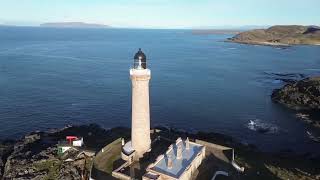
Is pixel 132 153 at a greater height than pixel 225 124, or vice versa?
pixel 132 153

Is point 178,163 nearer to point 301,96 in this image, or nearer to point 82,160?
point 82,160

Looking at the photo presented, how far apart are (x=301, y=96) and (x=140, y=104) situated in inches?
1721

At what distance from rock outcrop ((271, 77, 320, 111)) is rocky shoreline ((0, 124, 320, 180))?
19.2 m

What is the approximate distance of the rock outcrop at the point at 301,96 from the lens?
2280 inches

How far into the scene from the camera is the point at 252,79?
86.6 meters

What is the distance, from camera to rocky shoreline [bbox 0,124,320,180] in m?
30.2

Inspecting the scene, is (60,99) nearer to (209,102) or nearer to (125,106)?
(125,106)

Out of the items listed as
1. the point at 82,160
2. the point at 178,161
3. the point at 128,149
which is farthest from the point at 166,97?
the point at 178,161

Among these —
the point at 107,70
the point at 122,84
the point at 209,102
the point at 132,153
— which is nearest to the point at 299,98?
the point at 209,102

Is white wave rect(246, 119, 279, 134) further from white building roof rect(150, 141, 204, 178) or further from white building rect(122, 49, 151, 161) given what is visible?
white building rect(122, 49, 151, 161)

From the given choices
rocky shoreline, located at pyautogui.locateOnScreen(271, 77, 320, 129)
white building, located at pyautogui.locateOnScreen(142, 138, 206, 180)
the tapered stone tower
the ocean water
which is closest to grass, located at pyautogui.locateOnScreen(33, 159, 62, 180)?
the tapered stone tower

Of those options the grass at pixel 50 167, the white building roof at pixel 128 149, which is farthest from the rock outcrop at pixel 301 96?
the grass at pixel 50 167

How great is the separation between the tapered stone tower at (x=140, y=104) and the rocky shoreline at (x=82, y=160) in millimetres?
5871

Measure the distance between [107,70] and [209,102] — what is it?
41.6 meters
